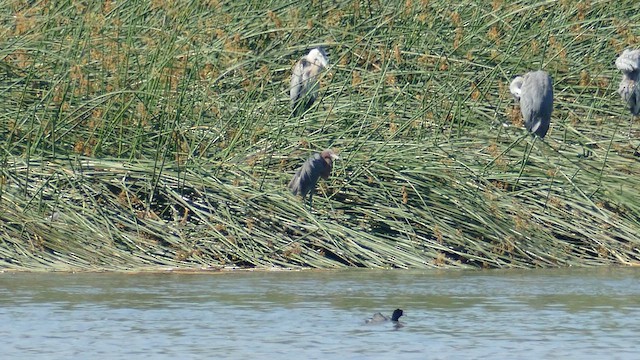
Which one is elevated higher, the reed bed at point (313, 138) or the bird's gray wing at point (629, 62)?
the bird's gray wing at point (629, 62)

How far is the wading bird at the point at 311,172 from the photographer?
8109 millimetres

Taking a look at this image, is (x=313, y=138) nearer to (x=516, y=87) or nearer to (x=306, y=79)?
(x=306, y=79)

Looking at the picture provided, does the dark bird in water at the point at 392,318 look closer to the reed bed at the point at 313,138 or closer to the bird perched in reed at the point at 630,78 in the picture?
the reed bed at the point at 313,138

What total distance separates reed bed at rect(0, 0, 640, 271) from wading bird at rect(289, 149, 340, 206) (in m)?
0.14

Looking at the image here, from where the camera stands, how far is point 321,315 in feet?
21.3

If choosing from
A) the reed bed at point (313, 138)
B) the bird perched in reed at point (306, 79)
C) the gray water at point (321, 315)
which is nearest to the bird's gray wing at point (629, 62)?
the reed bed at point (313, 138)

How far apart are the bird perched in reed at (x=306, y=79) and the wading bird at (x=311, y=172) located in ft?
3.19

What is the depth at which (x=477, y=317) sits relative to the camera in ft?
21.0

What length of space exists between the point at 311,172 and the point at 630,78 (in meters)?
2.47

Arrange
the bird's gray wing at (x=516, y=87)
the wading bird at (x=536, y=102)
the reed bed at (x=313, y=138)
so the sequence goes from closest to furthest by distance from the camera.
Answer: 1. the reed bed at (x=313, y=138)
2. the wading bird at (x=536, y=102)
3. the bird's gray wing at (x=516, y=87)

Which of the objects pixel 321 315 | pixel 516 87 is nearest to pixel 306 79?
pixel 516 87

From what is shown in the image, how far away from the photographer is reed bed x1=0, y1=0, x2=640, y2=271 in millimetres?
8219

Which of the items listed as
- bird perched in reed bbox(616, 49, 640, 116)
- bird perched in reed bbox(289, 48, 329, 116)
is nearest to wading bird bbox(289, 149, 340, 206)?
bird perched in reed bbox(289, 48, 329, 116)

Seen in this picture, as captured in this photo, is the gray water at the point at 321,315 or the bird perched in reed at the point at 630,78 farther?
the bird perched in reed at the point at 630,78
